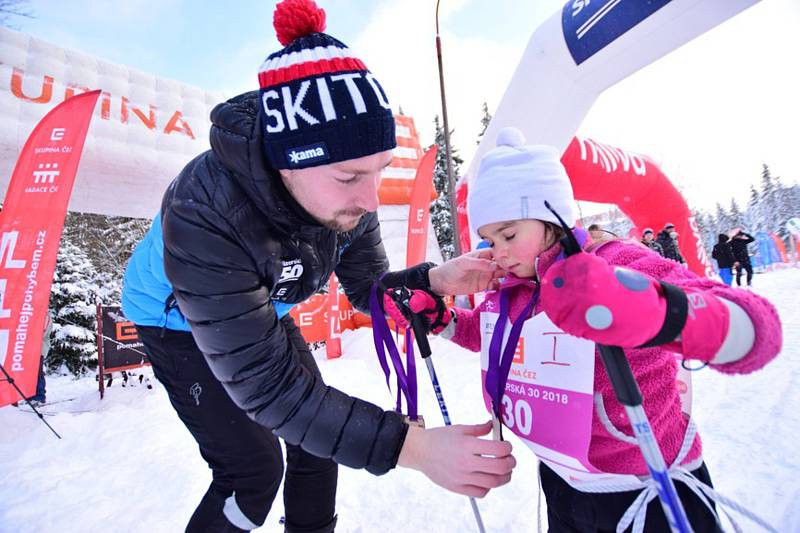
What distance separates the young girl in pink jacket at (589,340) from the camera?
2.65ft

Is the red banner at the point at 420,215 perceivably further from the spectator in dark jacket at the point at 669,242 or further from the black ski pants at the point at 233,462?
the black ski pants at the point at 233,462

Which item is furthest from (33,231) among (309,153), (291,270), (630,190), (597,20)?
(630,190)

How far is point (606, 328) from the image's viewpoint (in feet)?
2.55

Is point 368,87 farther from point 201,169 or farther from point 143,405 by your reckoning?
point 143,405

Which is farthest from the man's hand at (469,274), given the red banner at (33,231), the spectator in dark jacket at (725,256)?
the spectator in dark jacket at (725,256)

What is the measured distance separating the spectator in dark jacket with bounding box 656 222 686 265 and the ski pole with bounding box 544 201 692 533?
338 inches

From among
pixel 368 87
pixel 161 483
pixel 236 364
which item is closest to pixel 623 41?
pixel 368 87

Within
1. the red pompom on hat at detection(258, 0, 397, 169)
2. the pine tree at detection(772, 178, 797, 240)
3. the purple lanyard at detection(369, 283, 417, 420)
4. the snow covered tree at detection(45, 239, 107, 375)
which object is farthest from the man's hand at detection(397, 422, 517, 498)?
the pine tree at detection(772, 178, 797, 240)

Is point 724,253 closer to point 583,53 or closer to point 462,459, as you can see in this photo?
point 583,53

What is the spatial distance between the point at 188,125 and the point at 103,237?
16052 millimetres

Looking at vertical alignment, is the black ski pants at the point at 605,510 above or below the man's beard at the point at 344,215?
below

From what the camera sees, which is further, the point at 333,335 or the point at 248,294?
the point at 333,335

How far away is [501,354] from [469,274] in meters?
0.37

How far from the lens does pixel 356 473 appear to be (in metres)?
2.85
